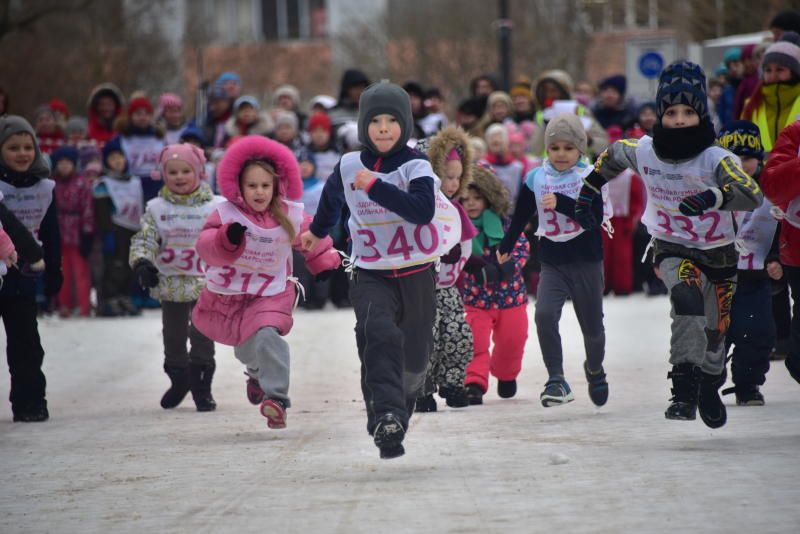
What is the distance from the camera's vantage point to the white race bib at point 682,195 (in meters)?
8.55

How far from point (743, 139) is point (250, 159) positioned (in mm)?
3104

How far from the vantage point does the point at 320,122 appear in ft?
60.5

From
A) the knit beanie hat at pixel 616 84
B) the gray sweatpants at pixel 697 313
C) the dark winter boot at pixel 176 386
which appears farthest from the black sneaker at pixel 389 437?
the knit beanie hat at pixel 616 84

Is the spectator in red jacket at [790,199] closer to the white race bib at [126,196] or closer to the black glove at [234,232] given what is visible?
the black glove at [234,232]

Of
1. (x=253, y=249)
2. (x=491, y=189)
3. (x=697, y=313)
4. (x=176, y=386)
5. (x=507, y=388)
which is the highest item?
(x=491, y=189)

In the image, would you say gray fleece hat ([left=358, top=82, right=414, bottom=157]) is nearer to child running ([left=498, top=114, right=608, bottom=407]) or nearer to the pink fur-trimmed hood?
the pink fur-trimmed hood

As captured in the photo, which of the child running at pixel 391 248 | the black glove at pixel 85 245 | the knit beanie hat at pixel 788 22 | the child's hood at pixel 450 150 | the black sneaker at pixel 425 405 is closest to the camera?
the child running at pixel 391 248

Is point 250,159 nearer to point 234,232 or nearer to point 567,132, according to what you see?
point 234,232

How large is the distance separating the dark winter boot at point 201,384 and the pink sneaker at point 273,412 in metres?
1.88

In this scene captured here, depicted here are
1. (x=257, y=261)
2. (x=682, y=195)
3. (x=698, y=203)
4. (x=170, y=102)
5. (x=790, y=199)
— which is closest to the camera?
(x=698, y=203)

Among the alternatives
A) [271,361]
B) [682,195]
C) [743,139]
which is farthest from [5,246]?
[743,139]

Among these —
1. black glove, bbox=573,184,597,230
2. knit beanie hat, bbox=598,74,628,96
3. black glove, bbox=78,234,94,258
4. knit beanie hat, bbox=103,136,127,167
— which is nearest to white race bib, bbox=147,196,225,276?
black glove, bbox=573,184,597,230

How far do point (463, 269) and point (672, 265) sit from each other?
7.60ft

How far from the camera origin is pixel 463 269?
1078cm
